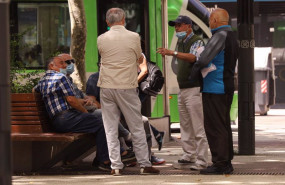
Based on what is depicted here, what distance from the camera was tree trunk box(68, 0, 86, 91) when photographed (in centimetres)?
1384

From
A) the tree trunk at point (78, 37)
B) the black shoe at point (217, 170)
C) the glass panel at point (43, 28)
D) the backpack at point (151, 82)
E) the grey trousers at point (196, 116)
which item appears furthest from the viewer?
the glass panel at point (43, 28)

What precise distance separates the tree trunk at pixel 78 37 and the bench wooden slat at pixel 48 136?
4.42m

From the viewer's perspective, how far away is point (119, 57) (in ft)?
29.3

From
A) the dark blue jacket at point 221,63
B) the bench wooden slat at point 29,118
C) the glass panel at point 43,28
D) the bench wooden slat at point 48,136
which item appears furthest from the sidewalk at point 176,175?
the glass panel at point 43,28

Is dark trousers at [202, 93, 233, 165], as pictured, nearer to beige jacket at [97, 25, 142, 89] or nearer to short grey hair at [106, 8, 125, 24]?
beige jacket at [97, 25, 142, 89]

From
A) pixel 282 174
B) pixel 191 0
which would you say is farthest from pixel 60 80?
pixel 191 0

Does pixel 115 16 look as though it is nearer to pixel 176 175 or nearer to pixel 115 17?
pixel 115 17

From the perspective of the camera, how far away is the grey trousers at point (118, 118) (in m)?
8.98

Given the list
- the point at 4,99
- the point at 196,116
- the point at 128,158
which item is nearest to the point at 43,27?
the point at 128,158

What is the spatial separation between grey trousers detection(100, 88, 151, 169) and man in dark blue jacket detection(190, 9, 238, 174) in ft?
2.18

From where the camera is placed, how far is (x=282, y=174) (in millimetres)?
9219

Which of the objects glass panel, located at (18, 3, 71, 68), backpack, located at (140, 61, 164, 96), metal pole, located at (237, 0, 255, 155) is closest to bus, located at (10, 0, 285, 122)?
glass panel, located at (18, 3, 71, 68)

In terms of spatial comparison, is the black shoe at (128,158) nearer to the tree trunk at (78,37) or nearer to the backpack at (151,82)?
the backpack at (151,82)

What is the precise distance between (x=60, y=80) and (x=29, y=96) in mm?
439
